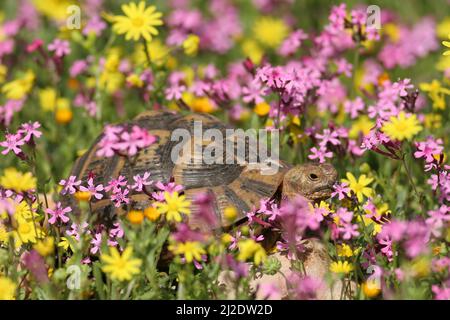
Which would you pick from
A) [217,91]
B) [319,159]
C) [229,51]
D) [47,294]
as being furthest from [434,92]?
[229,51]

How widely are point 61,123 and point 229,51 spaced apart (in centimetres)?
300

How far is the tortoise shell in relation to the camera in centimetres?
450

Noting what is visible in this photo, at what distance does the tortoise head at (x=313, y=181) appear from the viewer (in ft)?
14.9

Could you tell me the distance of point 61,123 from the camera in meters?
7.09

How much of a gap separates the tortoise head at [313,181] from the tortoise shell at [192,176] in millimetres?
129

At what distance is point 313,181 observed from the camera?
455 cm

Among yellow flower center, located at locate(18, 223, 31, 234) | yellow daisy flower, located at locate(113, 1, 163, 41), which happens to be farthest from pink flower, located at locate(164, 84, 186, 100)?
yellow flower center, located at locate(18, 223, 31, 234)

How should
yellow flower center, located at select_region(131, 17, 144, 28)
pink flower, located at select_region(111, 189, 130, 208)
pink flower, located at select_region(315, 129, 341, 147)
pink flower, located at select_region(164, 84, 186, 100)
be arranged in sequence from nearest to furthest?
1. pink flower, located at select_region(111, 189, 130, 208)
2. pink flower, located at select_region(315, 129, 341, 147)
3. yellow flower center, located at select_region(131, 17, 144, 28)
4. pink flower, located at select_region(164, 84, 186, 100)

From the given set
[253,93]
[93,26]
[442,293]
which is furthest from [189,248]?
[93,26]

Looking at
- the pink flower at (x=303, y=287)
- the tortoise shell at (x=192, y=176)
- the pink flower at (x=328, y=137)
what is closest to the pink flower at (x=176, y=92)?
the tortoise shell at (x=192, y=176)

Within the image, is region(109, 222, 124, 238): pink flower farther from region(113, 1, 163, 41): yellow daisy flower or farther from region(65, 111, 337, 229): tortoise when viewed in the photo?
region(113, 1, 163, 41): yellow daisy flower

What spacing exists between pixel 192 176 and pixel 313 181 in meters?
0.78

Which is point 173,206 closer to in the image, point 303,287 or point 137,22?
point 303,287

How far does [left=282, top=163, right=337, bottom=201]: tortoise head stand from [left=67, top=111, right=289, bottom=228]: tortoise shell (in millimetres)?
129
